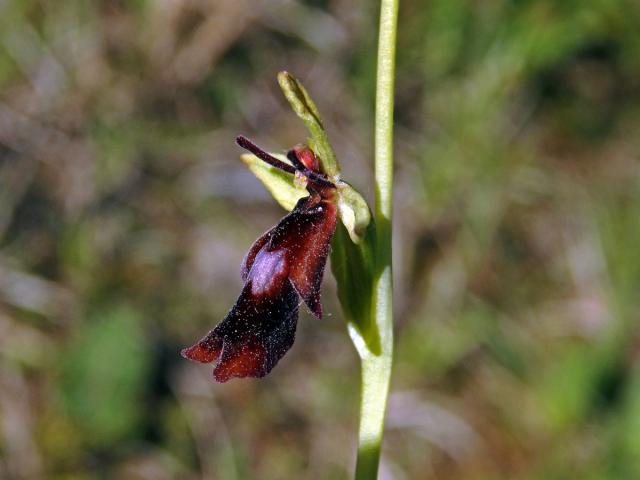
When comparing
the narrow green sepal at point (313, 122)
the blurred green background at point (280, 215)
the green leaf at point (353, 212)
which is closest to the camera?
the green leaf at point (353, 212)

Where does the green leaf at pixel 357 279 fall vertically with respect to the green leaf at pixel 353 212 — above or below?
below

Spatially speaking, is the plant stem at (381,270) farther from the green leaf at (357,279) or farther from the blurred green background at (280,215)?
the blurred green background at (280,215)

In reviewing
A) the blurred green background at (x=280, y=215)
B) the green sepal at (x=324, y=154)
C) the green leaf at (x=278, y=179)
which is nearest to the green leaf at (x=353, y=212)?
the green sepal at (x=324, y=154)

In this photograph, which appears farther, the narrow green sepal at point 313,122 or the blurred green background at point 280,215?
the blurred green background at point 280,215

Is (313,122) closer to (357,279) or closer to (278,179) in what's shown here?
(278,179)

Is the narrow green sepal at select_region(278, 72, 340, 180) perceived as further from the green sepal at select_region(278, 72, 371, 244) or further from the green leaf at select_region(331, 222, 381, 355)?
the green leaf at select_region(331, 222, 381, 355)

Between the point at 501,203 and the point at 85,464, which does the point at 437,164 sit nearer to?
the point at 501,203

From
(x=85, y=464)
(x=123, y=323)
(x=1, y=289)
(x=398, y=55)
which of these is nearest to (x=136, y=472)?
(x=85, y=464)
